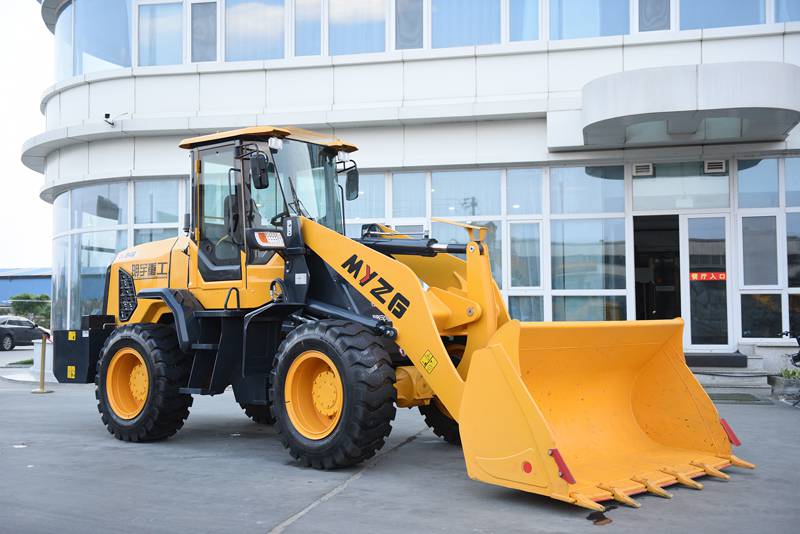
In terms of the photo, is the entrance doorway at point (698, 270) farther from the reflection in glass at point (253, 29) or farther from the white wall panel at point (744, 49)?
the reflection in glass at point (253, 29)

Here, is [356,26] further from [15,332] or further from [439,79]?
[15,332]

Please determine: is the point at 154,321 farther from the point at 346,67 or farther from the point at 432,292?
the point at 346,67

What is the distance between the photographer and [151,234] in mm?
17297

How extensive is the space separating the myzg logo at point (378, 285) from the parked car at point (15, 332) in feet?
85.9

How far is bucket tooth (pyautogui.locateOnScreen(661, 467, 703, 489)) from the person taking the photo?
6.22 meters

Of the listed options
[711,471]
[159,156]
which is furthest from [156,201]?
[711,471]

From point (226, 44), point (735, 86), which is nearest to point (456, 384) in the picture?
point (735, 86)

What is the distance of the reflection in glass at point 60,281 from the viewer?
18625 mm

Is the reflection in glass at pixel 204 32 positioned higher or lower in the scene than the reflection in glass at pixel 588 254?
higher

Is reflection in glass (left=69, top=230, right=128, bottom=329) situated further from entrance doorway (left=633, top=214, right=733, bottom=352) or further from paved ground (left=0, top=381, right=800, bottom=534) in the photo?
entrance doorway (left=633, top=214, right=733, bottom=352)

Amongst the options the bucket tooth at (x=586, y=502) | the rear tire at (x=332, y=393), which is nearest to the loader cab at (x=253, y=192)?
the rear tire at (x=332, y=393)

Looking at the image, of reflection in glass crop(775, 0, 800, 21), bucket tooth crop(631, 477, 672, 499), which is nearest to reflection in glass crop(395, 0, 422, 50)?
reflection in glass crop(775, 0, 800, 21)

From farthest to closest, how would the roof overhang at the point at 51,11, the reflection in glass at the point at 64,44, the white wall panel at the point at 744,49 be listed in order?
the roof overhang at the point at 51,11
the reflection in glass at the point at 64,44
the white wall panel at the point at 744,49

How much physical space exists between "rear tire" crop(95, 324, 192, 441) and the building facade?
806cm
